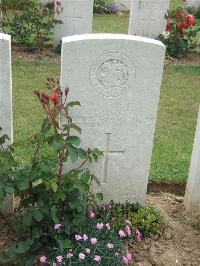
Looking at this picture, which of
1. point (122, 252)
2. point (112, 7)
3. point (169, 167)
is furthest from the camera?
point (112, 7)

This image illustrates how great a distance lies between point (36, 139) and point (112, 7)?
11.1m

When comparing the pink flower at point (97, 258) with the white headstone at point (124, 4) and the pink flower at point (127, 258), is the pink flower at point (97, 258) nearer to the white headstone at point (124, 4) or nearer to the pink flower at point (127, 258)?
the pink flower at point (127, 258)

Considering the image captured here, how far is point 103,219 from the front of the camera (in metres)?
3.70

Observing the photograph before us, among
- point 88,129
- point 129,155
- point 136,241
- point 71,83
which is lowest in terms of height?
point 136,241

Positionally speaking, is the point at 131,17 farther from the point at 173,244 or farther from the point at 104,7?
the point at 173,244

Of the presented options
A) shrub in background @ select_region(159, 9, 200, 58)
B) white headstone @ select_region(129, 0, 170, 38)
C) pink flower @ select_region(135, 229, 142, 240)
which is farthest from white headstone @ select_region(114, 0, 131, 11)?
pink flower @ select_region(135, 229, 142, 240)

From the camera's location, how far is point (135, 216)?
12.5 feet

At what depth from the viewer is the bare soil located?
3.60 meters

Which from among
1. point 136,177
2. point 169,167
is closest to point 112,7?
point 169,167

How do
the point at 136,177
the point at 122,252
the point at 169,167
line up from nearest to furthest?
the point at 122,252, the point at 136,177, the point at 169,167

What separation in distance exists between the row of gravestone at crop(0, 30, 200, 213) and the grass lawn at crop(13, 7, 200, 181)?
572mm

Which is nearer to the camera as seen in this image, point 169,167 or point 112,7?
point 169,167

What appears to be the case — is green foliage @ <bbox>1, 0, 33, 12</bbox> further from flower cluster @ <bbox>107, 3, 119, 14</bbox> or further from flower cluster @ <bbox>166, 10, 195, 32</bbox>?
flower cluster @ <bbox>107, 3, 119, 14</bbox>

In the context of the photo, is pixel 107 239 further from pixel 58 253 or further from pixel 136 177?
pixel 136 177
